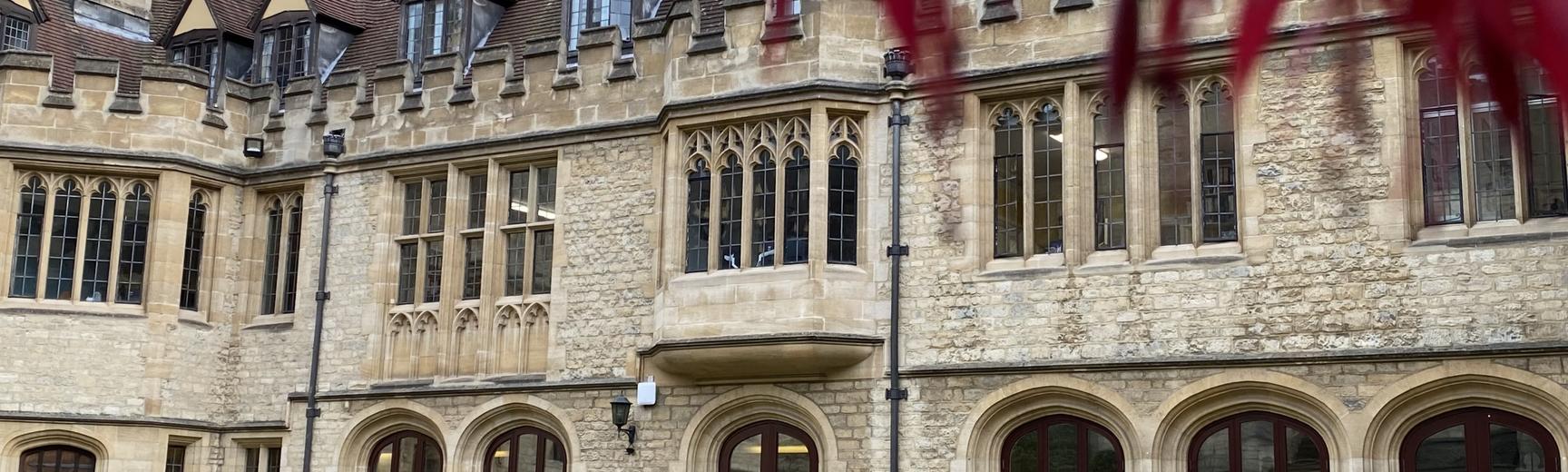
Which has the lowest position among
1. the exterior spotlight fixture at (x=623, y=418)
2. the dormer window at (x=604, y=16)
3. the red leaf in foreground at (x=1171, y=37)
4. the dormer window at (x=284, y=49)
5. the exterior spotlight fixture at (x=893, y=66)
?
the red leaf in foreground at (x=1171, y=37)

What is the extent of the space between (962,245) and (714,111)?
7.77ft

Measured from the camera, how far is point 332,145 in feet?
55.4

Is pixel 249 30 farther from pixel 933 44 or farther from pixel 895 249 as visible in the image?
pixel 933 44

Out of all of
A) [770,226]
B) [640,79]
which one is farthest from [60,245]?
[770,226]

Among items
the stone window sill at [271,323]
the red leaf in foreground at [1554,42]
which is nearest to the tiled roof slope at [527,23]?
the stone window sill at [271,323]

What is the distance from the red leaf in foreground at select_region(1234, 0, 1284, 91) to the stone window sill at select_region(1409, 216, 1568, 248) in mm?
10995

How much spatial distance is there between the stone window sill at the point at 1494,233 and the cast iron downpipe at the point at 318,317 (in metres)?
9.96

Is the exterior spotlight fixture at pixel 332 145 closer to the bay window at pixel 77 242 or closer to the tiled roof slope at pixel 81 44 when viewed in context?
the bay window at pixel 77 242

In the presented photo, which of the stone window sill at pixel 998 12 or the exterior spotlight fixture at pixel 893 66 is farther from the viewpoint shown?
the exterior spotlight fixture at pixel 893 66

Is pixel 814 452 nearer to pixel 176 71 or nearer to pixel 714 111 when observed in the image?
pixel 714 111

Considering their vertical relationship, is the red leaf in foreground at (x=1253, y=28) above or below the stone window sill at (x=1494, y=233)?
below

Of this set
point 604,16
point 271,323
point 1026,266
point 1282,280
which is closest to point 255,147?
point 271,323

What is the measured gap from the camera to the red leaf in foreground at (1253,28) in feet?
4.47

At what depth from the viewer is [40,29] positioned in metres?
20.5
